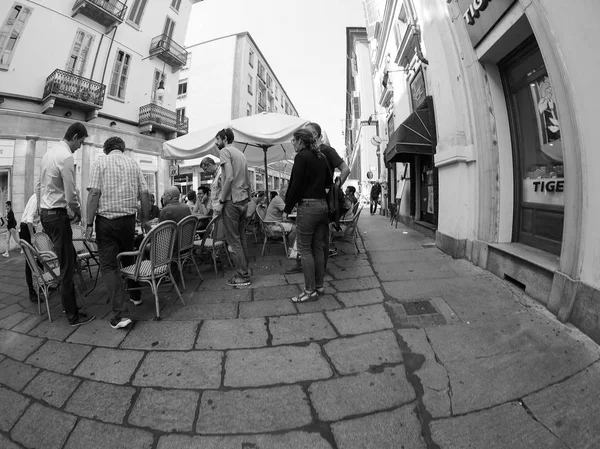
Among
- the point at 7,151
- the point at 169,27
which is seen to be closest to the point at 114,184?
the point at 7,151

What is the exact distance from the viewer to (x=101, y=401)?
166 cm

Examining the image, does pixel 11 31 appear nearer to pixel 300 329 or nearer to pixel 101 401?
pixel 101 401

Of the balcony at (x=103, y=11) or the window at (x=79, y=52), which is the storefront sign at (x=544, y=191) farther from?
the balcony at (x=103, y=11)

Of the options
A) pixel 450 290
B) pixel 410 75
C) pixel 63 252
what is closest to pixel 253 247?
pixel 63 252

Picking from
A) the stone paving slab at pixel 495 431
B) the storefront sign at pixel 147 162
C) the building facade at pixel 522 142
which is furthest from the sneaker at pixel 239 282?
the storefront sign at pixel 147 162

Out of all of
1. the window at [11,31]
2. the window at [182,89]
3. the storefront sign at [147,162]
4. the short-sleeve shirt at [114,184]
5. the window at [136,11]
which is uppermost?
the window at [182,89]

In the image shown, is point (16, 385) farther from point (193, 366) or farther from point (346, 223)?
point (346, 223)

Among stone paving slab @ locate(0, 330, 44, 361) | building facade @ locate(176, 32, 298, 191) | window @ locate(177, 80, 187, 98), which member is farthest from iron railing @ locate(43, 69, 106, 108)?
window @ locate(177, 80, 187, 98)

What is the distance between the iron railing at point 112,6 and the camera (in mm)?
11377

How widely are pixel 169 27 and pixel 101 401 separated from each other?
20.4 meters

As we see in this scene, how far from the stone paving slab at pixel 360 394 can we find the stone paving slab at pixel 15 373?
200cm

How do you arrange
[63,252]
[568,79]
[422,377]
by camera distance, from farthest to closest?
[63,252] < [568,79] < [422,377]

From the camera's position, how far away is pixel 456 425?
1.42 metres

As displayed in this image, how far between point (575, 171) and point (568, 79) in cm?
80
